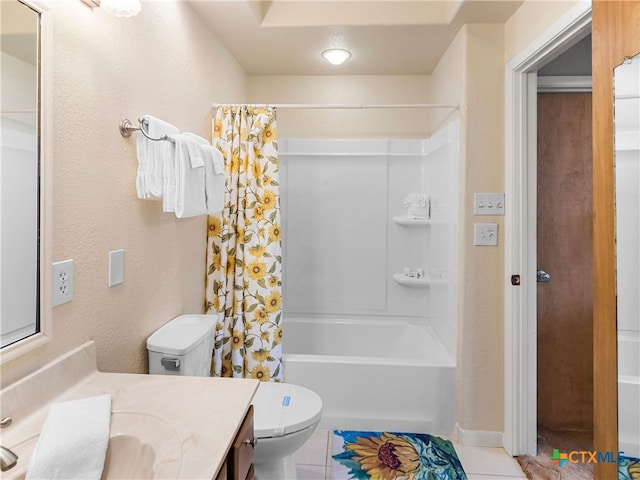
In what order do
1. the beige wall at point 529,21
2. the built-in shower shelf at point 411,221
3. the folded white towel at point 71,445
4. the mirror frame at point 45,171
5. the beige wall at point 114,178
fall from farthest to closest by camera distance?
1. the built-in shower shelf at point 411,221
2. the beige wall at point 529,21
3. the beige wall at point 114,178
4. the mirror frame at point 45,171
5. the folded white towel at point 71,445

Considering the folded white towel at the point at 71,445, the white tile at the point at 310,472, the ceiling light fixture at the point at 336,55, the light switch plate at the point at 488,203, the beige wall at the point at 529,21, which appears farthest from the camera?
the ceiling light fixture at the point at 336,55

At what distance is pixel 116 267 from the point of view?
1371 mm

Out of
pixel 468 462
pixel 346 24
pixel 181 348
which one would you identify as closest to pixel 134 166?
pixel 181 348

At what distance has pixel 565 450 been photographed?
84.5 inches

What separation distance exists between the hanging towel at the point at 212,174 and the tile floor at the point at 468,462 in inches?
51.7

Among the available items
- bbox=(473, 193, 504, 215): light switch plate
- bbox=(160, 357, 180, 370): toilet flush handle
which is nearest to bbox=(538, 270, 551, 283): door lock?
bbox=(473, 193, 504, 215): light switch plate

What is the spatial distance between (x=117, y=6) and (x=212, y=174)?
0.74m

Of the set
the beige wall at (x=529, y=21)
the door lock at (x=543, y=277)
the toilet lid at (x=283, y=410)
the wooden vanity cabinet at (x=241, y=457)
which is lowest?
the toilet lid at (x=283, y=410)

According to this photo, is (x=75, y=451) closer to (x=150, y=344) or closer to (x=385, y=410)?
(x=150, y=344)

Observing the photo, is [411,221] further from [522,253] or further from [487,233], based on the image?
[522,253]

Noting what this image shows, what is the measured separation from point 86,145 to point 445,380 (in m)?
2.06

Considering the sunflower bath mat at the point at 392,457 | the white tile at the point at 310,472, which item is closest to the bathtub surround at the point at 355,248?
the sunflower bath mat at the point at 392,457

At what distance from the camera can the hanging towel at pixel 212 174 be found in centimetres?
174

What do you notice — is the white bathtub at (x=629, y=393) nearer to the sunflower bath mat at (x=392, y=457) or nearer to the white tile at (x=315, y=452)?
the sunflower bath mat at (x=392, y=457)
